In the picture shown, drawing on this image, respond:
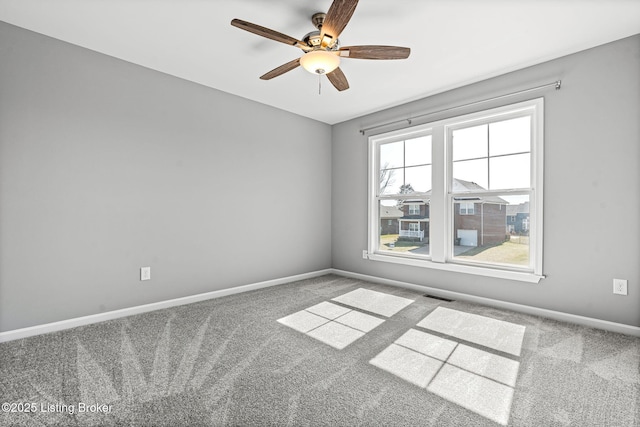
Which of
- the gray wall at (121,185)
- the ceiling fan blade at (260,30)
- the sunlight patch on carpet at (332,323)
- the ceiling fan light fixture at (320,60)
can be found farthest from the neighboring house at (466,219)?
the ceiling fan blade at (260,30)

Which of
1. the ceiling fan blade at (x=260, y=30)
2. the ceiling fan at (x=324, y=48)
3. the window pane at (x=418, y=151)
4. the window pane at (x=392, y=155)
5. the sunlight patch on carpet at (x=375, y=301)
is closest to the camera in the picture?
the ceiling fan blade at (x=260, y=30)

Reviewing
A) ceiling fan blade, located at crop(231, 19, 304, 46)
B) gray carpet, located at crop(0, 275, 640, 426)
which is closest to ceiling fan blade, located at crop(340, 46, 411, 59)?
ceiling fan blade, located at crop(231, 19, 304, 46)

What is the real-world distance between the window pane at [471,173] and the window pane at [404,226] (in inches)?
19.7

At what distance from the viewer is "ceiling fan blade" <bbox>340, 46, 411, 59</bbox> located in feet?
6.90

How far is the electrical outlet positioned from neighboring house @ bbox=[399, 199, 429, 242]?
1.73 metres

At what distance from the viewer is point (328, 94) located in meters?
3.60

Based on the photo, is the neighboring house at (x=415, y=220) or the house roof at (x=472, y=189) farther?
the neighboring house at (x=415, y=220)

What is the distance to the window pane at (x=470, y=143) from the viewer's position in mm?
3309

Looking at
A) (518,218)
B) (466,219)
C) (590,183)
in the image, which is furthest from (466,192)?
(590,183)

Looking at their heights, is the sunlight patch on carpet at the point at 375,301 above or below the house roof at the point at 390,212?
below

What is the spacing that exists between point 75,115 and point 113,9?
99 cm

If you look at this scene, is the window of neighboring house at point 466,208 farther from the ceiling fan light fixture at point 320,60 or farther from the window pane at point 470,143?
the ceiling fan light fixture at point 320,60

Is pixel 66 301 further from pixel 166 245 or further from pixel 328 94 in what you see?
pixel 328 94

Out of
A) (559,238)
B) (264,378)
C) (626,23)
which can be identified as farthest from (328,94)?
(264,378)
